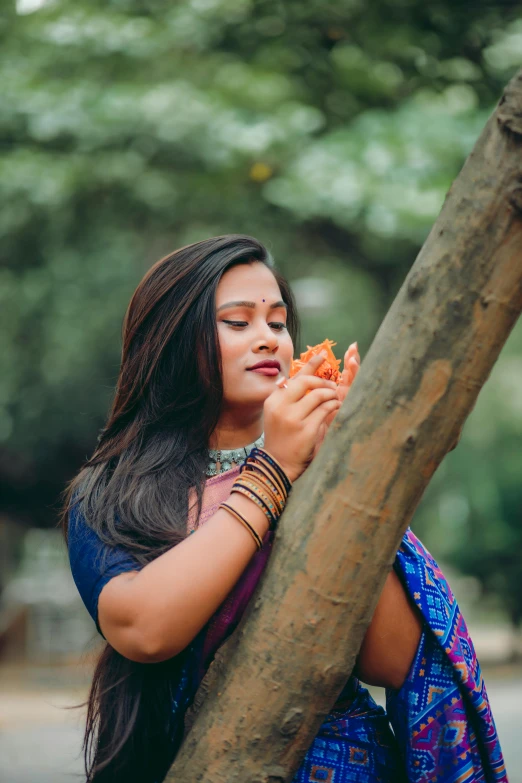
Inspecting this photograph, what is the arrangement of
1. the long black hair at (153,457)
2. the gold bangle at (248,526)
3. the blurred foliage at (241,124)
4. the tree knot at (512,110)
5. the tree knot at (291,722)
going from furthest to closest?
the blurred foliage at (241,124) → the long black hair at (153,457) → the gold bangle at (248,526) → the tree knot at (291,722) → the tree knot at (512,110)

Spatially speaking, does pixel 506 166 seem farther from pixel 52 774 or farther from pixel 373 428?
pixel 52 774

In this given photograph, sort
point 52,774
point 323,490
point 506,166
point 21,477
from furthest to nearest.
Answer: point 21,477, point 52,774, point 323,490, point 506,166

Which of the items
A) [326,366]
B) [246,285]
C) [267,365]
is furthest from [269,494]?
[246,285]

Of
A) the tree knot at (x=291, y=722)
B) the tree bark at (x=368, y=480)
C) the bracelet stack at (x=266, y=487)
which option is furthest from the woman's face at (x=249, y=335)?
the tree knot at (x=291, y=722)

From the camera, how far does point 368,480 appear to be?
54.0 inches

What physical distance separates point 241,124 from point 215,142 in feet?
0.80

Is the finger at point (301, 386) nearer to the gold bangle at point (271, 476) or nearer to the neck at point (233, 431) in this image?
the gold bangle at point (271, 476)

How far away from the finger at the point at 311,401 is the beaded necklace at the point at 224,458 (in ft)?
1.35

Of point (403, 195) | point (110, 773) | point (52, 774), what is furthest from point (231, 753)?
point (52, 774)

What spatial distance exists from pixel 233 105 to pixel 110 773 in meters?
5.84

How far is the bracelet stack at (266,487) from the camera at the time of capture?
1.55m

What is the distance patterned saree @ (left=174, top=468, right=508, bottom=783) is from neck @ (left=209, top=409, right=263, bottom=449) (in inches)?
15.5

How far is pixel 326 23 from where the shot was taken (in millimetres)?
6535

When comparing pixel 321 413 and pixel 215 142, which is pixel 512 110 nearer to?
pixel 321 413
